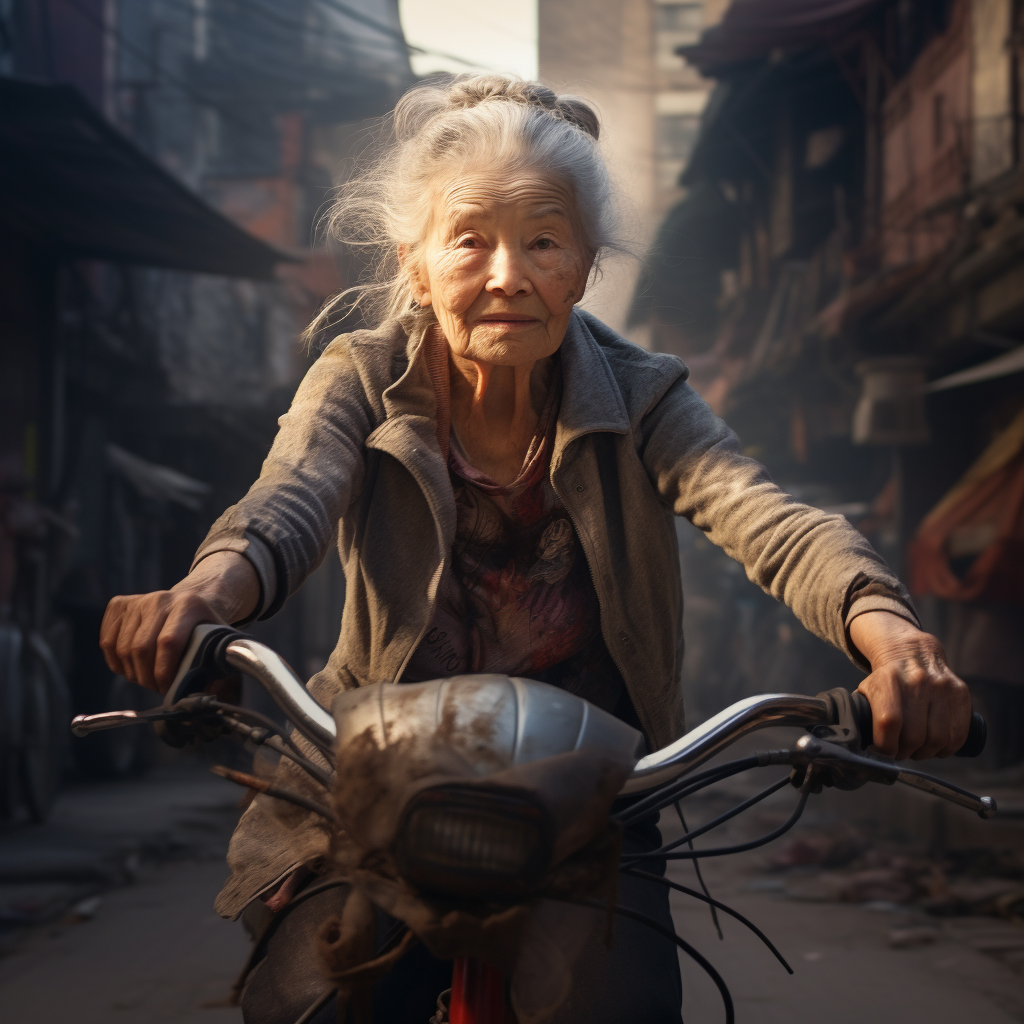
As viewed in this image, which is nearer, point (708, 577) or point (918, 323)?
point (918, 323)

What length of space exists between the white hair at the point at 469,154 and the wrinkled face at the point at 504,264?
5 centimetres

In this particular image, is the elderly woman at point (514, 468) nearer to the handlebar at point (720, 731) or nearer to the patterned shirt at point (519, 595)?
the patterned shirt at point (519, 595)

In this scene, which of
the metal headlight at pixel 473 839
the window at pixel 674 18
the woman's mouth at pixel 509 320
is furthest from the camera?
the window at pixel 674 18

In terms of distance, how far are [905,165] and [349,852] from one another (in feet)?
38.8

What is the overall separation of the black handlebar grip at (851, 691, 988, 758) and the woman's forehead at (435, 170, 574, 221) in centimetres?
87

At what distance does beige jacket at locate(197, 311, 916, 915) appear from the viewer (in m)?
1.71

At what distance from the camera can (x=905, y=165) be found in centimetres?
1164

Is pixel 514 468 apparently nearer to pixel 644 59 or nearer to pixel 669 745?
pixel 669 745

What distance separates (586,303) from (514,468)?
41 cm

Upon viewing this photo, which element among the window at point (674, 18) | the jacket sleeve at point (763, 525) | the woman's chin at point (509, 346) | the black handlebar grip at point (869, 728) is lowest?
the black handlebar grip at point (869, 728)

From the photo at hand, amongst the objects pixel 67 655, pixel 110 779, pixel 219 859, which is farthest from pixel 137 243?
pixel 219 859

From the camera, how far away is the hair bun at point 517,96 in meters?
1.97

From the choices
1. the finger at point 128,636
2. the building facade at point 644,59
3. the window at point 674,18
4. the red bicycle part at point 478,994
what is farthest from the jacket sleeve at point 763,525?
the window at point 674,18

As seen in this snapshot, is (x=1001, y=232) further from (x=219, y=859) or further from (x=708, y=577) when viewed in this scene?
(x=708, y=577)
